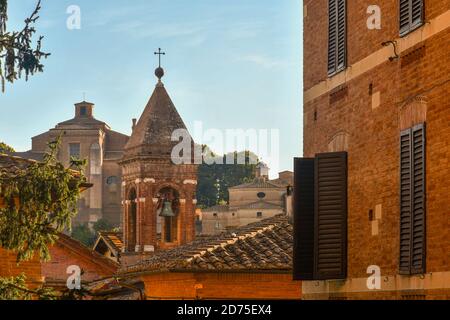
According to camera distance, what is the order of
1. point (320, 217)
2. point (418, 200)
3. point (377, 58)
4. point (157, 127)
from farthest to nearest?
point (157, 127), point (320, 217), point (377, 58), point (418, 200)

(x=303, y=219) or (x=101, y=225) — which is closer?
(x=303, y=219)

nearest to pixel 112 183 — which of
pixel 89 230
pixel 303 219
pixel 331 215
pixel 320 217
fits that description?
pixel 89 230

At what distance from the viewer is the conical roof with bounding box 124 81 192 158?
5894cm

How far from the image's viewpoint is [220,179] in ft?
400

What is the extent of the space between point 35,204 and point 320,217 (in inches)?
165

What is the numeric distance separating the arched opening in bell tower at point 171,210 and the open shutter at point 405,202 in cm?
3871

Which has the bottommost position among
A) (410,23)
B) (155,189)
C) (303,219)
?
(303,219)

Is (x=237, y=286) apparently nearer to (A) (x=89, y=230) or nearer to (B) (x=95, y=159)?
(A) (x=89, y=230)

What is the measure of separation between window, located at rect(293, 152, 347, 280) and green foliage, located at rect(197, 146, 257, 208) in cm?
9788

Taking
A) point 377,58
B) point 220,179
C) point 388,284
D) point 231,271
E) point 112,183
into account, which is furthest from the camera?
point 220,179

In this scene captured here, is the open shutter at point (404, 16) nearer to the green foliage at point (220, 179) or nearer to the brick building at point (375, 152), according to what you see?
the brick building at point (375, 152)

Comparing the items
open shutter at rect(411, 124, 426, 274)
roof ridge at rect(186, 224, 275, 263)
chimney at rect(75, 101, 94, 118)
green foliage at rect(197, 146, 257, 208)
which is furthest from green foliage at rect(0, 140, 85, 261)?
chimney at rect(75, 101, 94, 118)

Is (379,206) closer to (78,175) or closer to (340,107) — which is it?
(340,107)
